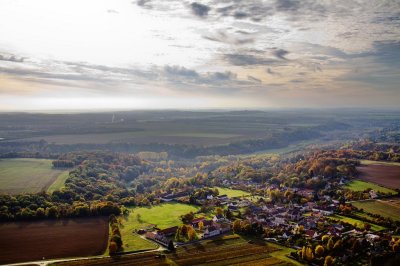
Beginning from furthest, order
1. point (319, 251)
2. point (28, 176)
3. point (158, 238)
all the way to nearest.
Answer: point (28, 176) → point (158, 238) → point (319, 251)

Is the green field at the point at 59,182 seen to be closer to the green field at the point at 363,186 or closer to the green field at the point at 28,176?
the green field at the point at 28,176

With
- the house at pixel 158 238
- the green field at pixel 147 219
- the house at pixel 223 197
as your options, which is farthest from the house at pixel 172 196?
the house at pixel 158 238

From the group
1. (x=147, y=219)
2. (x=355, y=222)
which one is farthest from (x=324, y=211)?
(x=147, y=219)

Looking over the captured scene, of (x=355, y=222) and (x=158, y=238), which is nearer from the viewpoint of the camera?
(x=158, y=238)

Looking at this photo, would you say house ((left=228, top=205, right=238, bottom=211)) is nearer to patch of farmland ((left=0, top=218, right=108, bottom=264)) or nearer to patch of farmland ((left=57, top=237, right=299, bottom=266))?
patch of farmland ((left=57, top=237, right=299, bottom=266))

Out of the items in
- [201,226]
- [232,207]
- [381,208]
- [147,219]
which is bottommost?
[147,219]

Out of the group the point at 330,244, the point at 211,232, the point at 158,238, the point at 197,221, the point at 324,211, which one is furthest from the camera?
the point at 324,211

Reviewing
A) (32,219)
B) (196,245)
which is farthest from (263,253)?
(32,219)

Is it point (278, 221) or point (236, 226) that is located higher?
point (236, 226)

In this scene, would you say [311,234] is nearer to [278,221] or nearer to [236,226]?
[278,221]
